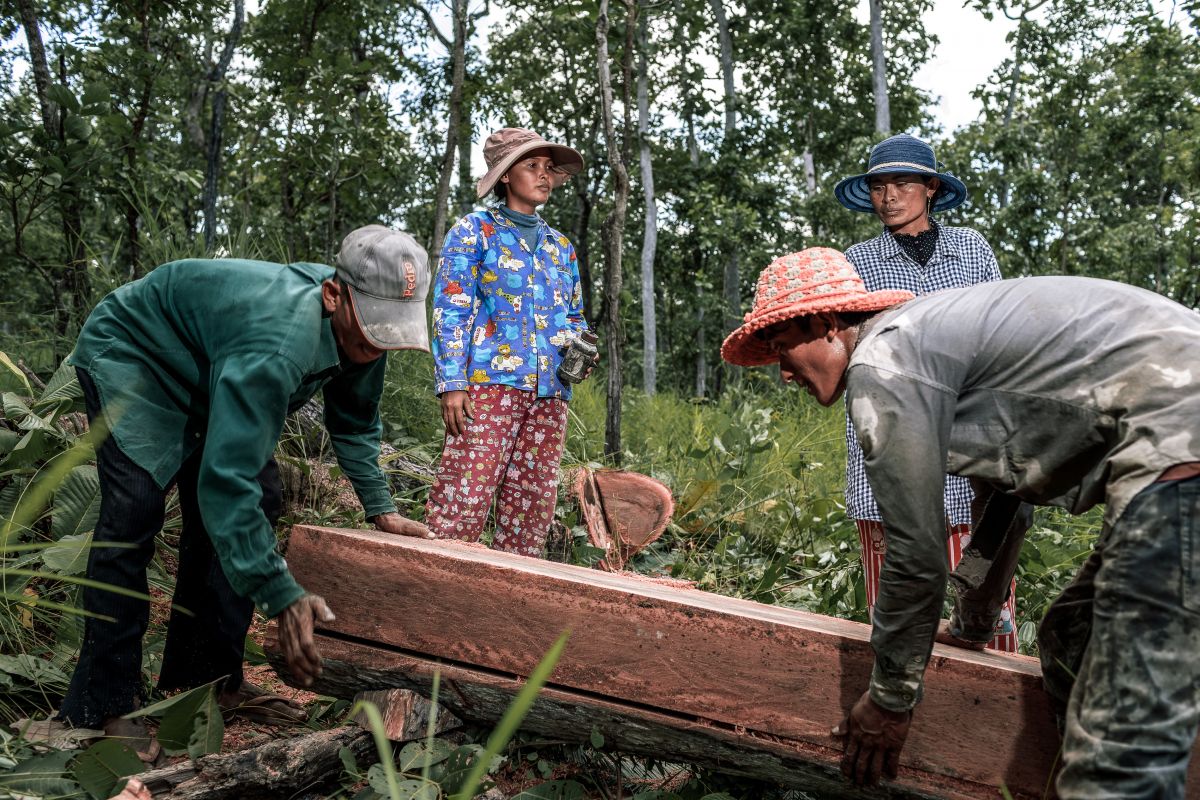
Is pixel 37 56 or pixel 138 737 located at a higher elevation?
pixel 37 56

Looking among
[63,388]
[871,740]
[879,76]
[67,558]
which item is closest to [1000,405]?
[871,740]

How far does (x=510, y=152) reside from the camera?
141 inches

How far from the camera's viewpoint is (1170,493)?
1421 millimetres

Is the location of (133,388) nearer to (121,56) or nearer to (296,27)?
(121,56)

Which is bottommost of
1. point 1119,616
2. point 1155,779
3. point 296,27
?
point 1155,779

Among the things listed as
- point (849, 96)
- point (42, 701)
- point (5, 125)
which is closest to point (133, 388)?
point (42, 701)

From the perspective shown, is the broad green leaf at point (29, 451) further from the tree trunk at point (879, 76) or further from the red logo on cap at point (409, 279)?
the tree trunk at point (879, 76)

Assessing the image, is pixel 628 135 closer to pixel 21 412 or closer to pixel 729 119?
pixel 21 412

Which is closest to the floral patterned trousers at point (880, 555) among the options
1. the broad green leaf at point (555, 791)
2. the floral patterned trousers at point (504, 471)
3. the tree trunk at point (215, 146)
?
the broad green leaf at point (555, 791)

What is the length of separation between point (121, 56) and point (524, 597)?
6009mm

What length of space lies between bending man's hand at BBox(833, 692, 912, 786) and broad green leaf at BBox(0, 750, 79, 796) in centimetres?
152

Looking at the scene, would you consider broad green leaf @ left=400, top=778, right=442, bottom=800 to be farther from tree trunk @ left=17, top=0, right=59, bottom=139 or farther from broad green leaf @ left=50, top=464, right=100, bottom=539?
tree trunk @ left=17, top=0, right=59, bottom=139

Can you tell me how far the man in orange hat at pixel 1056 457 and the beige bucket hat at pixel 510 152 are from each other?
1.87 metres

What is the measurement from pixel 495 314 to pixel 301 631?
1701mm
